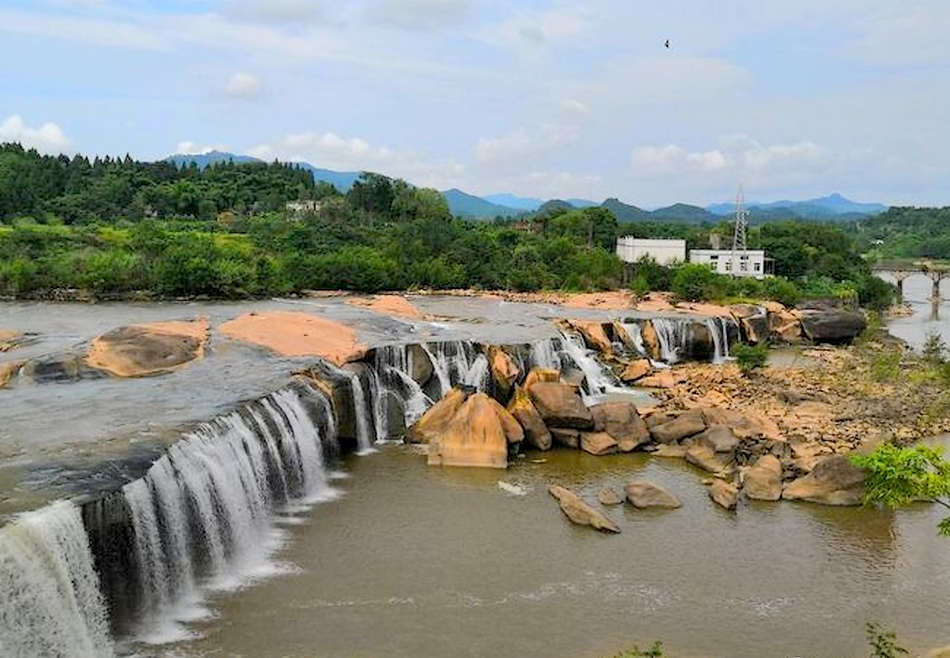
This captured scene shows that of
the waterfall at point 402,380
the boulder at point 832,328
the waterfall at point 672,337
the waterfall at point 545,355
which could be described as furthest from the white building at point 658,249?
the waterfall at point 402,380

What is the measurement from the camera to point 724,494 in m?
18.5

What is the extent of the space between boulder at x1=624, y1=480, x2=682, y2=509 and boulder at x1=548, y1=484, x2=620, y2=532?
3.84 feet

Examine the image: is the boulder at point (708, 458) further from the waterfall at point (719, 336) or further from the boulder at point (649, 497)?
the waterfall at point (719, 336)

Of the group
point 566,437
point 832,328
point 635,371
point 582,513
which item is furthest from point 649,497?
point 832,328

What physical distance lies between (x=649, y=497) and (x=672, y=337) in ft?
69.1

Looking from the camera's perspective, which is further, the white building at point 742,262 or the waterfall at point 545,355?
the white building at point 742,262

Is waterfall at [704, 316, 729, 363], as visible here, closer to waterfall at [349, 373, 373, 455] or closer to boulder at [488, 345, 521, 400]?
boulder at [488, 345, 521, 400]

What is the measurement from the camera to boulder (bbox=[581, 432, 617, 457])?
874 inches

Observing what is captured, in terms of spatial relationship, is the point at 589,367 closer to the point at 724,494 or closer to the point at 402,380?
the point at 402,380

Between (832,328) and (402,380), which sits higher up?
(402,380)

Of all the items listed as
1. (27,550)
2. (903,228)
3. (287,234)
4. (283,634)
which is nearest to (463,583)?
(283,634)

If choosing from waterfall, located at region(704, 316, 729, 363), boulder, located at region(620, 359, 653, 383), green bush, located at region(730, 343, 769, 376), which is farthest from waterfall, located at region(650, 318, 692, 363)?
boulder, located at region(620, 359, 653, 383)

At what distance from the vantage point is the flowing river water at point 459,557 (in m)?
12.5

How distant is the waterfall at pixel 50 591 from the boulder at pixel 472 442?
31.6 feet
